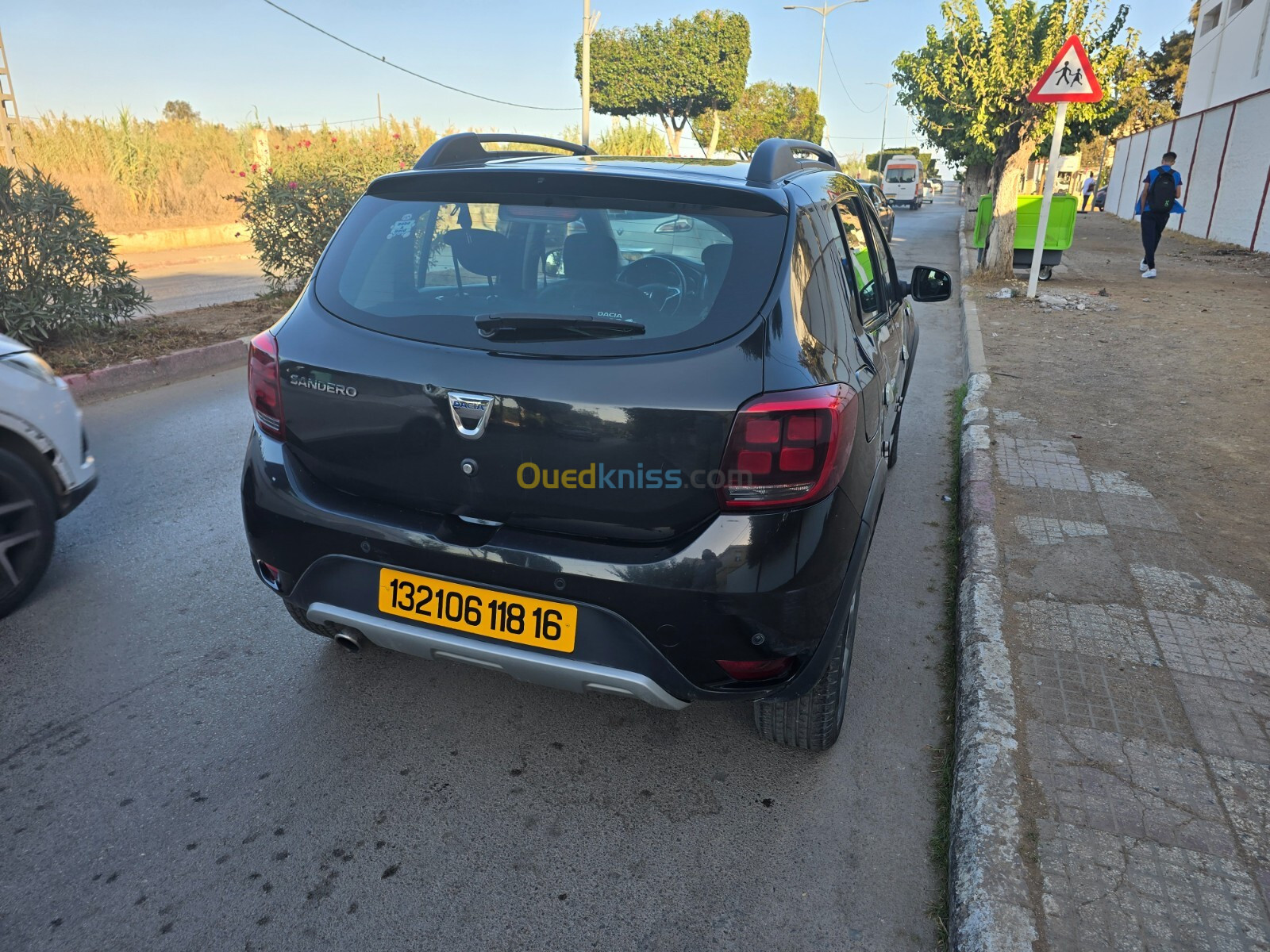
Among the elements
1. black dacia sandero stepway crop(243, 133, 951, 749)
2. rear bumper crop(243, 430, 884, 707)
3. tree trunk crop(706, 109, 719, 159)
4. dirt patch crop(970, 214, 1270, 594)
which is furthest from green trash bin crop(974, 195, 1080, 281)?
tree trunk crop(706, 109, 719, 159)

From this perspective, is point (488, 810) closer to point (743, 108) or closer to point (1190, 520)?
point (1190, 520)

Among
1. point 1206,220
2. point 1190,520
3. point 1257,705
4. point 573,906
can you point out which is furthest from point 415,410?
point 1206,220

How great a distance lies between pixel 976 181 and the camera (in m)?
27.0

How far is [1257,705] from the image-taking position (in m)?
2.96

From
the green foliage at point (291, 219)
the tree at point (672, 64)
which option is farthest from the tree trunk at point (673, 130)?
the green foliage at point (291, 219)

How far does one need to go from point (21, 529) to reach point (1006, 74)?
14.4 metres

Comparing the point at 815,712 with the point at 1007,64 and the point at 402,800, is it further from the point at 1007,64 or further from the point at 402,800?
the point at 1007,64

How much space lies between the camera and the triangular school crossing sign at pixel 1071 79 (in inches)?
383

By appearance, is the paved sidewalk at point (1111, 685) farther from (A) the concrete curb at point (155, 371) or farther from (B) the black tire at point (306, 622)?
(A) the concrete curb at point (155, 371)

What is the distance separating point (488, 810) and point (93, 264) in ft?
24.6

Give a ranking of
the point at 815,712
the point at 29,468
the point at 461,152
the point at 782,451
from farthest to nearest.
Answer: the point at 29,468
the point at 461,152
the point at 815,712
the point at 782,451

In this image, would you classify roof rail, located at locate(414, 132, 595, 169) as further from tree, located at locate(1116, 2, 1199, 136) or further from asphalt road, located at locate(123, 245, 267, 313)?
tree, located at locate(1116, 2, 1199, 136)

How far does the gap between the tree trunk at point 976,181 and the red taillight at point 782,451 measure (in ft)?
68.1

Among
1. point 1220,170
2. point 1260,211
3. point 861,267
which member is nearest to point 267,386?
point 861,267
